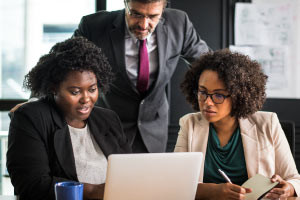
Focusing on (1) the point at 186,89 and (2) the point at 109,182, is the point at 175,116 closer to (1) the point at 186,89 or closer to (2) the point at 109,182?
(1) the point at 186,89

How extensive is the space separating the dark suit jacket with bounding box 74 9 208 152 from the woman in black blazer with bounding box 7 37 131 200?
1.63 ft

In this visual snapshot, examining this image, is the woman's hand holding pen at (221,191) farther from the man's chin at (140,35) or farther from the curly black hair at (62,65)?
the man's chin at (140,35)

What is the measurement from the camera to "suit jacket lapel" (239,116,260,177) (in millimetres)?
1909

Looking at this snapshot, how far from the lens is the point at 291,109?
341 cm

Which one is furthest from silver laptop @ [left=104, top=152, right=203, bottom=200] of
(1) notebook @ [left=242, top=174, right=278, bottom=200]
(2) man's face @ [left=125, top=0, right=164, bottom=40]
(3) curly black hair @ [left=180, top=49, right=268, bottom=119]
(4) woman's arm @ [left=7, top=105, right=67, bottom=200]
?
(2) man's face @ [left=125, top=0, right=164, bottom=40]

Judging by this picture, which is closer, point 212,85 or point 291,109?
point 212,85

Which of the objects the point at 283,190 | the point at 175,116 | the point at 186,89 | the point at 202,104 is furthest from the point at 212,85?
the point at 175,116

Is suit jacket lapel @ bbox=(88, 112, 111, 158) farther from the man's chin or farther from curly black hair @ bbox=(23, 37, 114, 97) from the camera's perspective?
the man's chin

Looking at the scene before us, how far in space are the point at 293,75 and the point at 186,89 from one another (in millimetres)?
1541

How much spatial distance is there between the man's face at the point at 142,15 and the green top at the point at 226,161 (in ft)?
2.17

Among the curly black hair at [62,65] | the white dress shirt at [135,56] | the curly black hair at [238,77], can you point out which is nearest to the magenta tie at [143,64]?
the white dress shirt at [135,56]

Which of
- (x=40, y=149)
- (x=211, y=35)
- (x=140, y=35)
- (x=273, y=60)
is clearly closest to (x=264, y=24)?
(x=273, y=60)

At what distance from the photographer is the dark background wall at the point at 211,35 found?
11.1 ft

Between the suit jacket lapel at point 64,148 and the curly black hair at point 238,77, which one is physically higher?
the curly black hair at point 238,77
